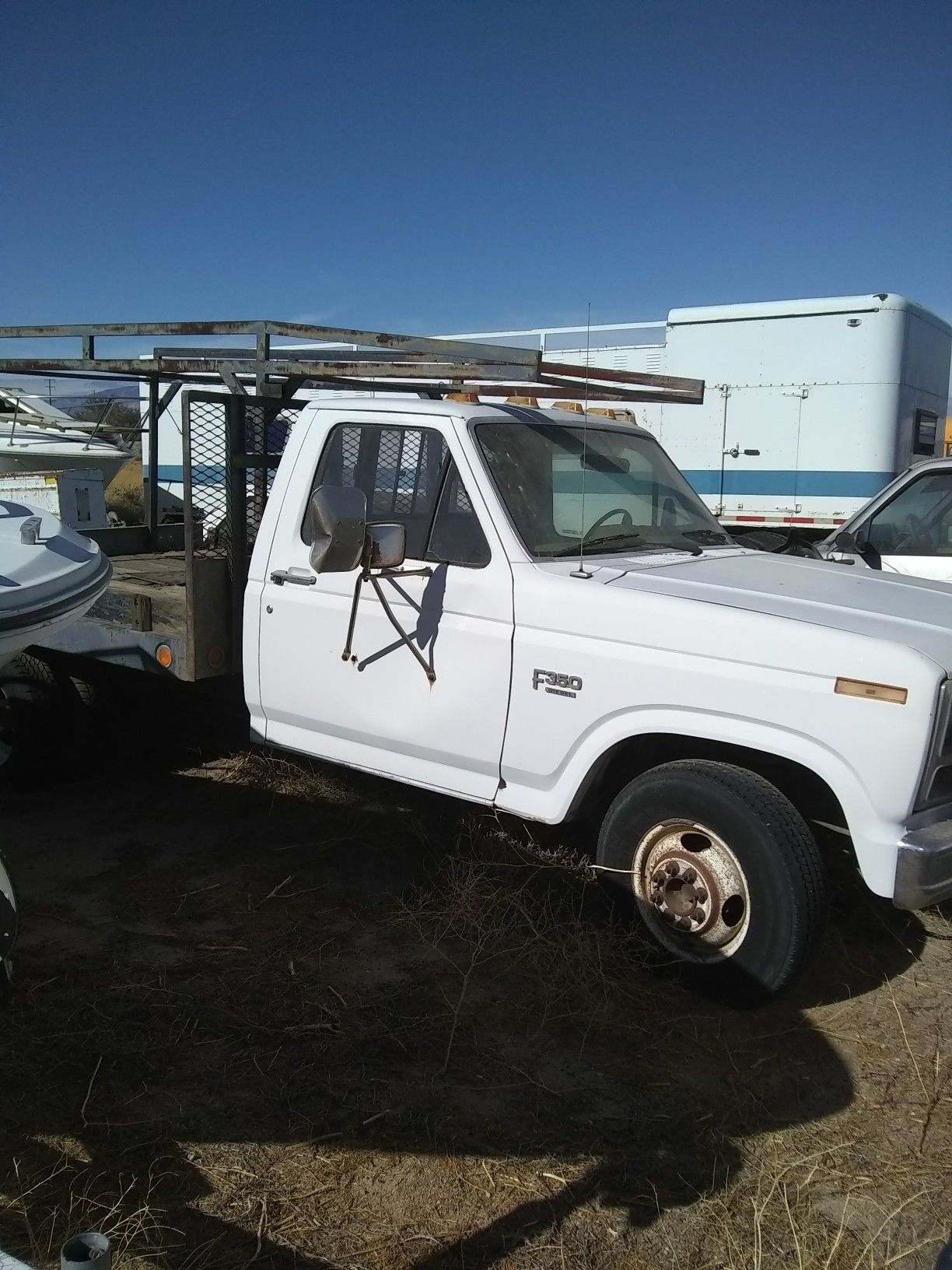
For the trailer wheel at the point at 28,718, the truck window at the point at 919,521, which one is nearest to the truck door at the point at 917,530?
the truck window at the point at 919,521

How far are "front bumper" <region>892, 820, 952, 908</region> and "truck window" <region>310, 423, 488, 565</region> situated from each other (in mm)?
1752

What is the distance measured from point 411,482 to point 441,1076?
2219mm

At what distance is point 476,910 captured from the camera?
4.39 meters

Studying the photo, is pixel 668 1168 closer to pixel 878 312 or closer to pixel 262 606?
pixel 262 606

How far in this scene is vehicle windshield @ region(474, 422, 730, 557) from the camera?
4246 millimetres

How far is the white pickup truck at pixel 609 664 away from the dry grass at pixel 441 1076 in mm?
453

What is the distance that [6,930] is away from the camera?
2.66m

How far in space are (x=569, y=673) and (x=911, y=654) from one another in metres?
1.12

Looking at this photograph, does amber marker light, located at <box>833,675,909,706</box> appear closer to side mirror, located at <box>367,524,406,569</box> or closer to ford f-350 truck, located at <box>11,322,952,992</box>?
ford f-350 truck, located at <box>11,322,952,992</box>

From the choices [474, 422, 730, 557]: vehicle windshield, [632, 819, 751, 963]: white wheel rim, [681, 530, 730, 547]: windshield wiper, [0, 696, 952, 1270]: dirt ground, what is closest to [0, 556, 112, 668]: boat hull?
[0, 696, 952, 1270]: dirt ground

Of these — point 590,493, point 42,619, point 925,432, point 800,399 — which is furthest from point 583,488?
point 925,432

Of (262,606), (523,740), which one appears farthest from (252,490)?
(523,740)

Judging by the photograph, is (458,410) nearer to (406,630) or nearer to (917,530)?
(406,630)

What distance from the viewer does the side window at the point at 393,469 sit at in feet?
14.2
